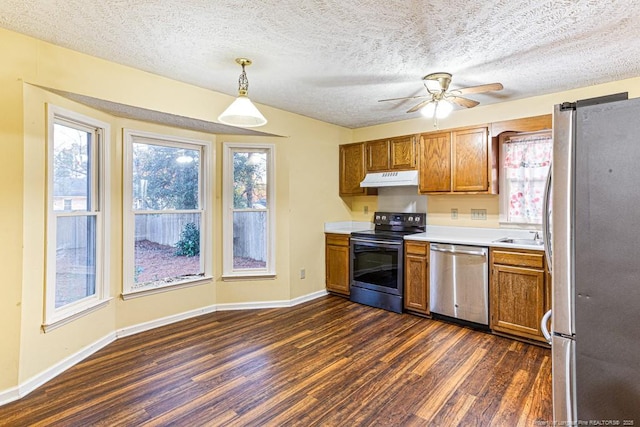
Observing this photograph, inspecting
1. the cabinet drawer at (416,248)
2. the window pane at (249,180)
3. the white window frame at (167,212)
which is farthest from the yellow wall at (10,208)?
the cabinet drawer at (416,248)

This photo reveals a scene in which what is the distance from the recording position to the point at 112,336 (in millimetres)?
3123

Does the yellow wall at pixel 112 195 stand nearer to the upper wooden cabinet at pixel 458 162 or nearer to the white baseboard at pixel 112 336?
the white baseboard at pixel 112 336

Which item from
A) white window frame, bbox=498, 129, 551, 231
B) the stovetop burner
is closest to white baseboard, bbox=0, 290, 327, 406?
the stovetop burner

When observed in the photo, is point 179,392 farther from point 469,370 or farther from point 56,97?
point 56,97

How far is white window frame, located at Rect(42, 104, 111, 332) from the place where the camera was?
2447mm

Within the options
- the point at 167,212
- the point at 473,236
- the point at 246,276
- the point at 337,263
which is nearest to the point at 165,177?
the point at 167,212

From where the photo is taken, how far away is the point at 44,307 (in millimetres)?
2428

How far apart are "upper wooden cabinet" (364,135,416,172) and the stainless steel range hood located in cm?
8

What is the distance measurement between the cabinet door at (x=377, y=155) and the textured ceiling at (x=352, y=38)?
1214 mm

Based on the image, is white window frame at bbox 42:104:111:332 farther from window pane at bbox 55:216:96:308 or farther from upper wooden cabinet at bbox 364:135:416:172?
upper wooden cabinet at bbox 364:135:416:172

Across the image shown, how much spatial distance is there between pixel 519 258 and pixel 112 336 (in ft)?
12.6

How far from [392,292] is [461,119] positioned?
219cm

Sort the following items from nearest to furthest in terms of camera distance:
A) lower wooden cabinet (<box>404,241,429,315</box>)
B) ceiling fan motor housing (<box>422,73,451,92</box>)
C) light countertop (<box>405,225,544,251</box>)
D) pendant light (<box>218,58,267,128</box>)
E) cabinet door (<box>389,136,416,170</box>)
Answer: pendant light (<box>218,58,267,128</box>) → ceiling fan motor housing (<box>422,73,451,92</box>) → light countertop (<box>405,225,544,251</box>) → lower wooden cabinet (<box>404,241,429,315</box>) → cabinet door (<box>389,136,416,170</box>)

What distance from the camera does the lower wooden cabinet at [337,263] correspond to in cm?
446
